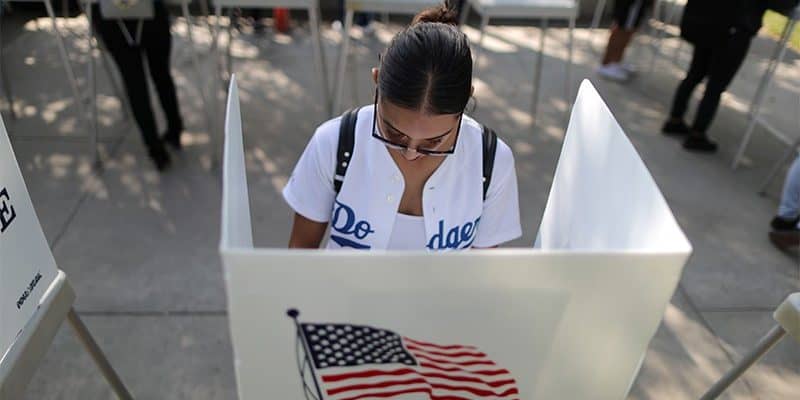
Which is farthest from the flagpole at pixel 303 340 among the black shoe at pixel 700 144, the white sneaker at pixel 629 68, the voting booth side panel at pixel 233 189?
the white sneaker at pixel 629 68

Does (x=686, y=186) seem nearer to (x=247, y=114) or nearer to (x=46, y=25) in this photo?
(x=247, y=114)

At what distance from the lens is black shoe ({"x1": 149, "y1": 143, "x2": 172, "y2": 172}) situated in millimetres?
3557

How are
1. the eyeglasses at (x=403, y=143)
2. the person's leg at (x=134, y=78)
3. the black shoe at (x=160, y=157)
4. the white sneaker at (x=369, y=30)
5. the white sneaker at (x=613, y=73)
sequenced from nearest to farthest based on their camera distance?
the eyeglasses at (x=403, y=143) < the person's leg at (x=134, y=78) < the black shoe at (x=160, y=157) < the white sneaker at (x=613, y=73) < the white sneaker at (x=369, y=30)

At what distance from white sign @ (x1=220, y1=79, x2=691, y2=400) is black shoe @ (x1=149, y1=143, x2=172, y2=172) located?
2799 millimetres

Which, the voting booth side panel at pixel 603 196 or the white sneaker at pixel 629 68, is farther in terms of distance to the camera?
the white sneaker at pixel 629 68

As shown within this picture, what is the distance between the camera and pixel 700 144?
411 centimetres

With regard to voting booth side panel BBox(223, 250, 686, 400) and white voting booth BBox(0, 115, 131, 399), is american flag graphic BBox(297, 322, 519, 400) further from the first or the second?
white voting booth BBox(0, 115, 131, 399)

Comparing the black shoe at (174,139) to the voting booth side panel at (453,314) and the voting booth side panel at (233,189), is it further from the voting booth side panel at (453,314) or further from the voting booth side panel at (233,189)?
the voting booth side panel at (453,314)

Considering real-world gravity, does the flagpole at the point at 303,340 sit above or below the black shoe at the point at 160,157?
above

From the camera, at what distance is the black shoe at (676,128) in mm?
4305

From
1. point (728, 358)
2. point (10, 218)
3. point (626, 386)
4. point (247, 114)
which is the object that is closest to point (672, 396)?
point (728, 358)

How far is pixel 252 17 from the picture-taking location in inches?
237

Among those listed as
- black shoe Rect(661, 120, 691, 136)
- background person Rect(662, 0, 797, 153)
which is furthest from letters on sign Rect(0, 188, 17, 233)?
black shoe Rect(661, 120, 691, 136)

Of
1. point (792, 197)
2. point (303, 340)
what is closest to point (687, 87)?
point (792, 197)
